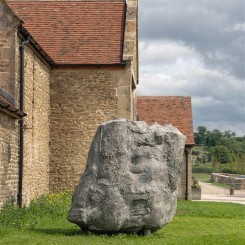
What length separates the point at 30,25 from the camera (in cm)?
2561

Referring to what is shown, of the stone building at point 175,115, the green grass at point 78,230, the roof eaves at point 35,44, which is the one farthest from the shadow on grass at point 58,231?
the stone building at point 175,115

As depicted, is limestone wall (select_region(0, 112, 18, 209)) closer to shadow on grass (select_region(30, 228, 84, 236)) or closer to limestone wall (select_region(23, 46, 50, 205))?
limestone wall (select_region(23, 46, 50, 205))

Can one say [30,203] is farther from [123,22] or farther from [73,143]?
[123,22]

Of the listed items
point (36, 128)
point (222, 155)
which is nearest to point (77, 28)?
point (36, 128)

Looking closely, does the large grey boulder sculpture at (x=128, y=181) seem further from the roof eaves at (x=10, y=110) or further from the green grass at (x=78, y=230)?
the roof eaves at (x=10, y=110)

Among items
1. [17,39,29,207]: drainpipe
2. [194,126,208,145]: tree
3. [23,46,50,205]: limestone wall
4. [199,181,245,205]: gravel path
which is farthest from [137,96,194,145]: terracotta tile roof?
[194,126,208,145]: tree

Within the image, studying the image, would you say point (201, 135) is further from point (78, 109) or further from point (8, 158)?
point (8, 158)

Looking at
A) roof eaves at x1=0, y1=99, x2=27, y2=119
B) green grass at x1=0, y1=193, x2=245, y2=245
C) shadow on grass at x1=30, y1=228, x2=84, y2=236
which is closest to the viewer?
green grass at x1=0, y1=193, x2=245, y2=245

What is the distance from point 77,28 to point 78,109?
3825mm

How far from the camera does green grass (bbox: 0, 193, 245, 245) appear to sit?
12473 mm

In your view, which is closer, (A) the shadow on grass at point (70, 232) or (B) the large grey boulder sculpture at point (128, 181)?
(B) the large grey boulder sculpture at point (128, 181)

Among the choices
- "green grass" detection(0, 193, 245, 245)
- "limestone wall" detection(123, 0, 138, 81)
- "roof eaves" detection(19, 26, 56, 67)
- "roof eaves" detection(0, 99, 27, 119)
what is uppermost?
"limestone wall" detection(123, 0, 138, 81)

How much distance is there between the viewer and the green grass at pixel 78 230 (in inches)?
491

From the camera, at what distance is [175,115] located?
34.2 metres
